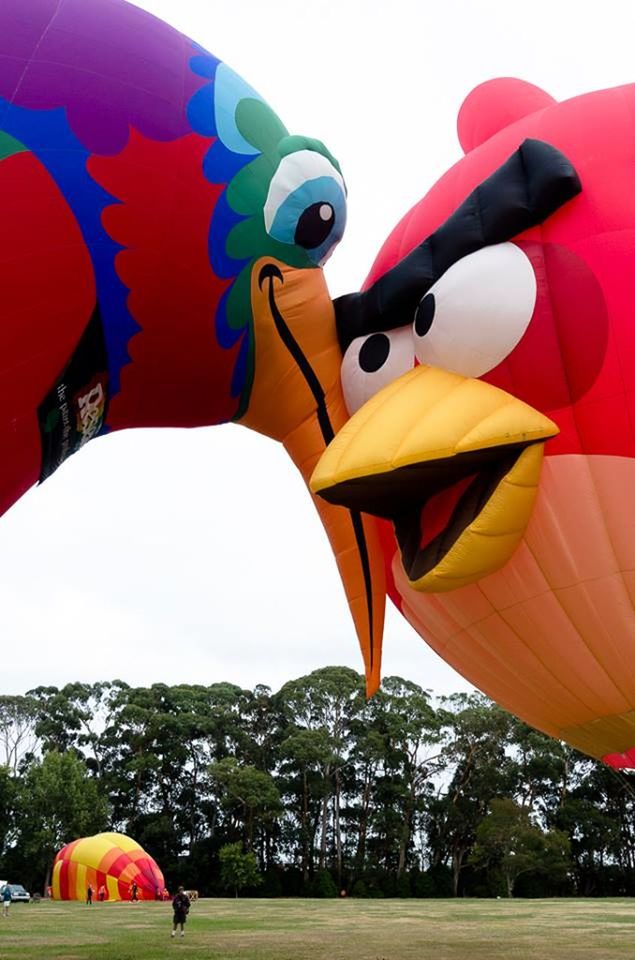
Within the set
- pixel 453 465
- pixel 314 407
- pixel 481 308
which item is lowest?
pixel 453 465

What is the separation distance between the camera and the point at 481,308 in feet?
19.6

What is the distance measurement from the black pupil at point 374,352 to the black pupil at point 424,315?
38 centimetres

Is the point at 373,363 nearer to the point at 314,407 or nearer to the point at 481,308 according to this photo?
the point at 314,407

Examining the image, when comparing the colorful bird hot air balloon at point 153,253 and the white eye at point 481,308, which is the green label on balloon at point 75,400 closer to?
Result: the colorful bird hot air balloon at point 153,253

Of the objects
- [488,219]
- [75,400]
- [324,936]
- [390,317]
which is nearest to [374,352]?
[390,317]

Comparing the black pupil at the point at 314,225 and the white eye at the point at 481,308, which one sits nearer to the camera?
the white eye at the point at 481,308

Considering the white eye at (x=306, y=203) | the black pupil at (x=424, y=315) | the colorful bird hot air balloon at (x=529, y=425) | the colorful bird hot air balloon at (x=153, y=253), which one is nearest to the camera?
the colorful bird hot air balloon at (x=153, y=253)

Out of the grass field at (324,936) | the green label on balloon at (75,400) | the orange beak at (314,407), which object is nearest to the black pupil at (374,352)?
the orange beak at (314,407)

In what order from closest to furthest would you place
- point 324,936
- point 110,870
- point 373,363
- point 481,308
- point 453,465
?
point 453,465, point 481,308, point 373,363, point 324,936, point 110,870

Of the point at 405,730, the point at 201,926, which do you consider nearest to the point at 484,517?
the point at 201,926

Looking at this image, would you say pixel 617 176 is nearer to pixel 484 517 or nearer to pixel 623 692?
pixel 484 517

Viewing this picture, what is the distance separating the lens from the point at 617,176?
6000mm

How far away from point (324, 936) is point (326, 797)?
31.5m

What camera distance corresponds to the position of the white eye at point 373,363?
21.6 feet
